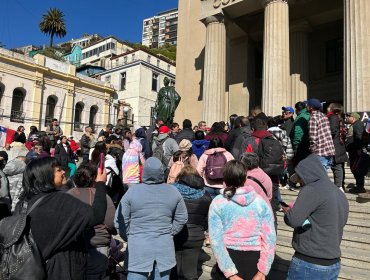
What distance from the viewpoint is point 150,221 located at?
329 centimetres

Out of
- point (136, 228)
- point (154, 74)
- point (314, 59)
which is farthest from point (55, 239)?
point (154, 74)

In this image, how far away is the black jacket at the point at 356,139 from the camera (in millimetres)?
6922

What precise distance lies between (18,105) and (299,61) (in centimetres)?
2623

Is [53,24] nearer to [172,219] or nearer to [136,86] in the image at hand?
[136,86]

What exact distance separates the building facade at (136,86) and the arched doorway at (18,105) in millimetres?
10781

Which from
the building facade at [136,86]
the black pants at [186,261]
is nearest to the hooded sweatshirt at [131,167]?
the black pants at [186,261]

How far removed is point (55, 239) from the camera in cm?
227

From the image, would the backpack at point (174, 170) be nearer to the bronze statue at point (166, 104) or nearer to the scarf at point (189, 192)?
the scarf at point (189, 192)

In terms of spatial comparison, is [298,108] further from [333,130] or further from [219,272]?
[219,272]

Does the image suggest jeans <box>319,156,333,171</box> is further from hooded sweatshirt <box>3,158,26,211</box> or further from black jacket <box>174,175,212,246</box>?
hooded sweatshirt <box>3,158,26,211</box>

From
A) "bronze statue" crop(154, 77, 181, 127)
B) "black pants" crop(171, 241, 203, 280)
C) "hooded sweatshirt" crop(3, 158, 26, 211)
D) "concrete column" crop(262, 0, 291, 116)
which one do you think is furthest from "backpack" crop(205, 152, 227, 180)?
"concrete column" crop(262, 0, 291, 116)

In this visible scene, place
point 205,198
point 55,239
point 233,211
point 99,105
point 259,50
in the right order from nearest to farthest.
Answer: point 55,239
point 233,211
point 205,198
point 259,50
point 99,105

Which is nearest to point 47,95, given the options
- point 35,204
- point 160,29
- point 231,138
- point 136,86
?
point 136,86

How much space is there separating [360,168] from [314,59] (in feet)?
43.7
